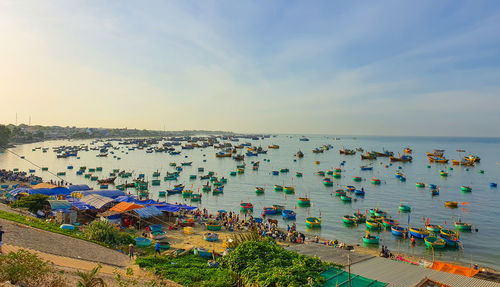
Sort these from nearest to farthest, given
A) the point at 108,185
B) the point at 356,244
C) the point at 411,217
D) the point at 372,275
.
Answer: the point at 372,275
the point at 356,244
the point at 411,217
the point at 108,185

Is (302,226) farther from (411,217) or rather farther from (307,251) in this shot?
(307,251)

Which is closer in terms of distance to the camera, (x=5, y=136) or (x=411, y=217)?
(x=411, y=217)

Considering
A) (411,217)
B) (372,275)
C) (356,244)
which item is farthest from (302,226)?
(372,275)

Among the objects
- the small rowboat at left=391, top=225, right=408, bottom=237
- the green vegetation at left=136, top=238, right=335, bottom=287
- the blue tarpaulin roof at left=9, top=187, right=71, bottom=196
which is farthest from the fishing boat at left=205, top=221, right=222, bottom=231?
the small rowboat at left=391, top=225, right=408, bottom=237

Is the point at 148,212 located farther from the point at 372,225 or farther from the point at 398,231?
the point at 398,231

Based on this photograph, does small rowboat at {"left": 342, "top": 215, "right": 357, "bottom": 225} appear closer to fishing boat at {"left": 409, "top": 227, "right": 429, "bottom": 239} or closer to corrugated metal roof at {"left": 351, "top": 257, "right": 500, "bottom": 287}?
fishing boat at {"left": 409, "top": 227, "right": 429, "bottom": 239}

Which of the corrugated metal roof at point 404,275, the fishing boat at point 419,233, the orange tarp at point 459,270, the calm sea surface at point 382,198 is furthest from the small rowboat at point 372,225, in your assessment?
the corrugated metal roof at point 404,275

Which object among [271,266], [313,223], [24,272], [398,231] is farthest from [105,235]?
[398,231]
